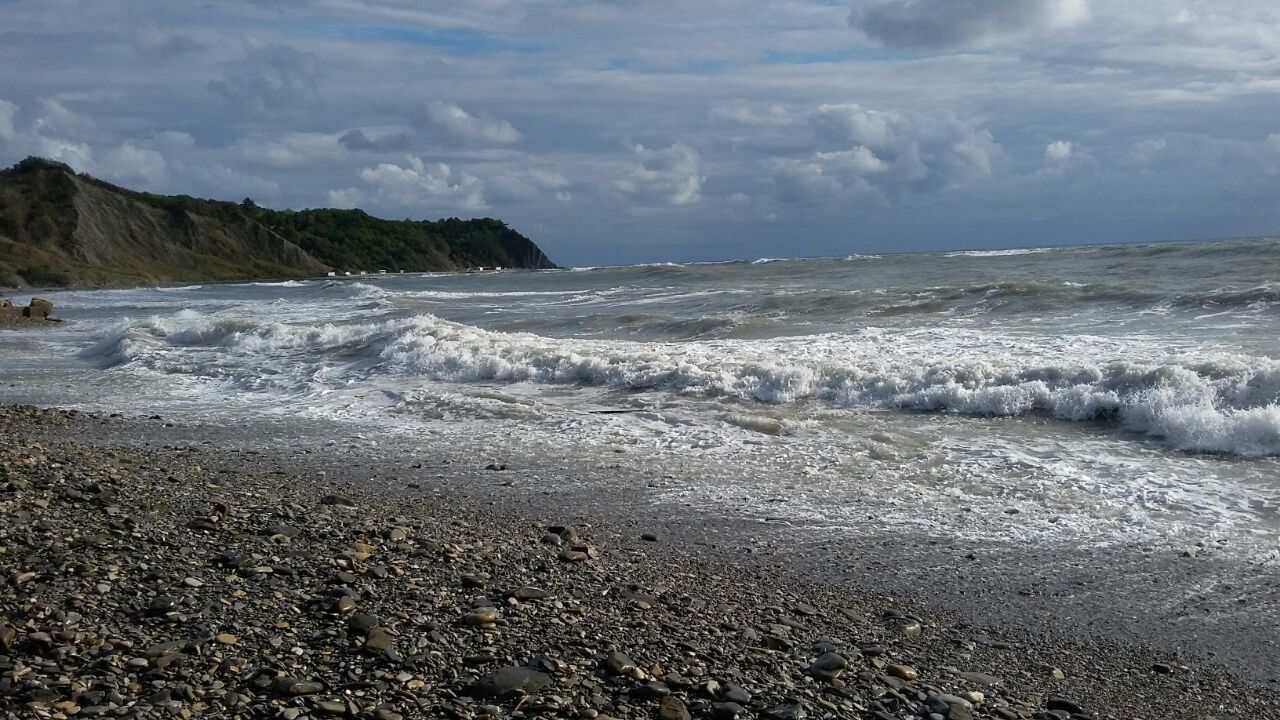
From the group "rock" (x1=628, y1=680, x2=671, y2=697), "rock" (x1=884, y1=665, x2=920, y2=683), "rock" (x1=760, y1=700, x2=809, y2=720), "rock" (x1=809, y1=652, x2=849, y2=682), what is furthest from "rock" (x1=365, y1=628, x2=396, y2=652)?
"rock" (x1=884, y1=665, x2=920, y2=683)

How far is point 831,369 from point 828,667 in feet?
28.3

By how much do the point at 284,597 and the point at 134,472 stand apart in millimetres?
3866

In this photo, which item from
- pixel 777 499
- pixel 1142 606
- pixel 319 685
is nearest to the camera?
pixel 319 685

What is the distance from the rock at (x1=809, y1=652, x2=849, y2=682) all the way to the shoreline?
0.02 meters

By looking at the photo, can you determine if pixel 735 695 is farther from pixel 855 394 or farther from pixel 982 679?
pixel 855 394

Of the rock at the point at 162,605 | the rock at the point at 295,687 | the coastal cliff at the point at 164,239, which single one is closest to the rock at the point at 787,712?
the rock at the point at 295,687

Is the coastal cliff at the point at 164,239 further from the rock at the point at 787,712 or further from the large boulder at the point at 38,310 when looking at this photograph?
the rock at the point at 787,712

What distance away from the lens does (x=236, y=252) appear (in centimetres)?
8919

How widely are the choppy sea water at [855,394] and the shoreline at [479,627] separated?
1768 millimetres

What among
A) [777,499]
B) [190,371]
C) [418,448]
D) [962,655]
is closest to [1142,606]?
[962,655]

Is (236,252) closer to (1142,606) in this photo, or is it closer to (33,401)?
(33,401)

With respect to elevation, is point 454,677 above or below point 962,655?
above

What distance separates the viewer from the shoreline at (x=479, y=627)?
13.1 feet

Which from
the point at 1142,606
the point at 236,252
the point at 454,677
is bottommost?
the point at 1142,606
